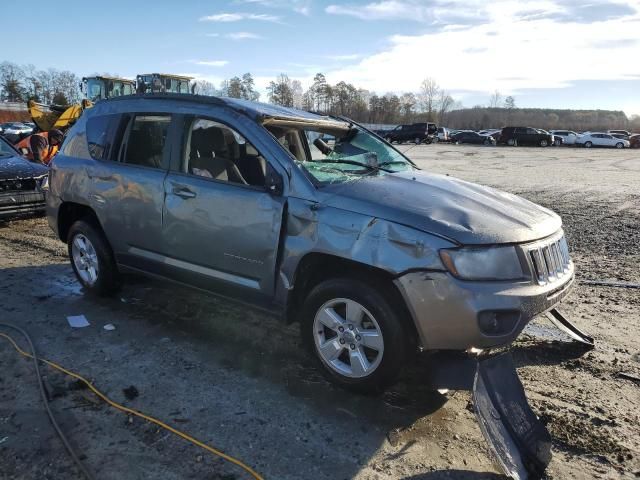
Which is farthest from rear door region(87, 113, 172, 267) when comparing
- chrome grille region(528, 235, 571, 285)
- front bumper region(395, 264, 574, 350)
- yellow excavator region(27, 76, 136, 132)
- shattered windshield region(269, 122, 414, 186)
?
yellow excavator region(27, 76, 136, 132)

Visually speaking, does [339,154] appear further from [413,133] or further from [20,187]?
[413,133]

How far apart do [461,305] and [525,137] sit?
49.3 m

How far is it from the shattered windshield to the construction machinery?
1541 cm

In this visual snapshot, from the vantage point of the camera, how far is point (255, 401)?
3.40 meters

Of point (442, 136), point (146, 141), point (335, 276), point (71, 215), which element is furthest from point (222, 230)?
point (442, 136)

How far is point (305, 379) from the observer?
3709 mm

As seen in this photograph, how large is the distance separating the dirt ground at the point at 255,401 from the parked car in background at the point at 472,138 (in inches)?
1935

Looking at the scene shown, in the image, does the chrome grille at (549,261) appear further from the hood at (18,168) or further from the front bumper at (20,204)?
the hood at (18,168)

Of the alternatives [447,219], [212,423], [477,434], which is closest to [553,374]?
[477,434]

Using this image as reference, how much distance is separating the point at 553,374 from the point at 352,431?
174 cm

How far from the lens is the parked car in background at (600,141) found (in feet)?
155

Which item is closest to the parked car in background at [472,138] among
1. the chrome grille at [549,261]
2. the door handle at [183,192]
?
the chrome grille at [549,261]

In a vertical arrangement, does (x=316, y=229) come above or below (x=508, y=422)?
above

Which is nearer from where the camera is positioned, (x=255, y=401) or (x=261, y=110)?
(x=255, y=401)
